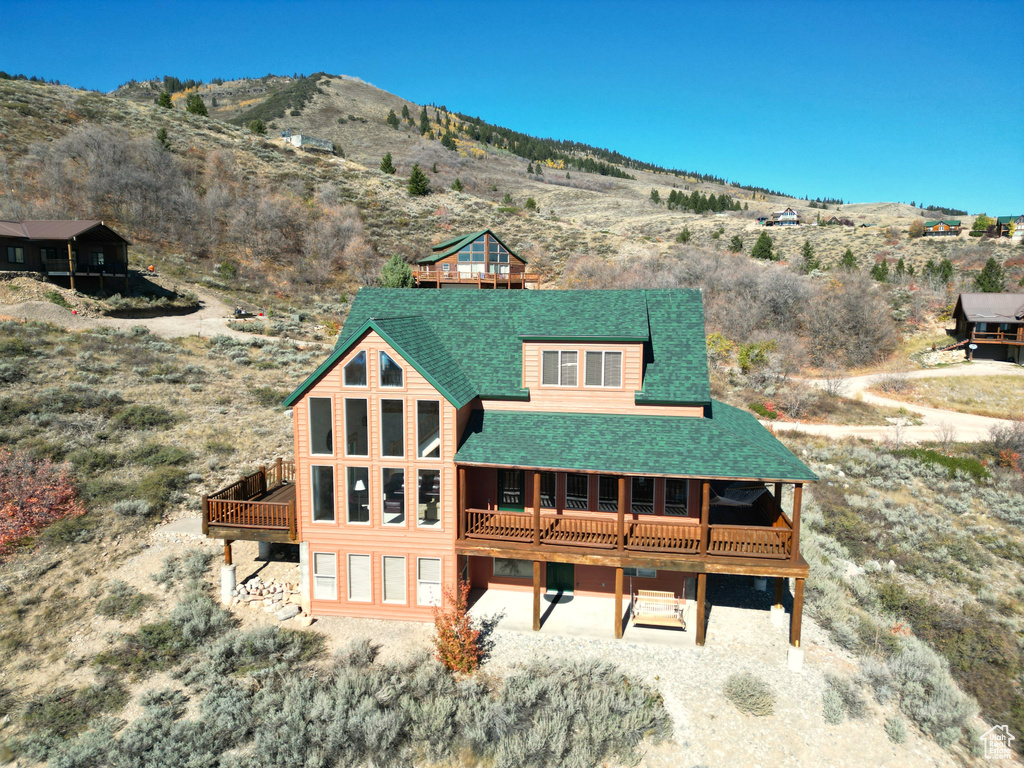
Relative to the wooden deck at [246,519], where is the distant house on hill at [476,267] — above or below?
above

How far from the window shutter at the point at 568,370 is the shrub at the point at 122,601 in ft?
47.1

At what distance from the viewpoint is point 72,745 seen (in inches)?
442

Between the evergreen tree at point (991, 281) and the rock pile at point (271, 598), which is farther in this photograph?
the evergreen tree at point (991, 281)

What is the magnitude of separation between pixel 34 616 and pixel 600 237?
70.7 m

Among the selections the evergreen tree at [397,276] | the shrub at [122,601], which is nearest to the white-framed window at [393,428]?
the shrub at [122,601]

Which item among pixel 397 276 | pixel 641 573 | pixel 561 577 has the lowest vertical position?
pixel 561 577

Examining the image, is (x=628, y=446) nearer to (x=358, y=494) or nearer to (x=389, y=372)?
(x=389, y=372)

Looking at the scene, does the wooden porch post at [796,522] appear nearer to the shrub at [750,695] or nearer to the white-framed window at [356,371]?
the shrub at [750,695]

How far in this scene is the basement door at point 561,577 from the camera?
55.7ft

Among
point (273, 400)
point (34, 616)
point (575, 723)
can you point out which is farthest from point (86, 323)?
point (575, 723)

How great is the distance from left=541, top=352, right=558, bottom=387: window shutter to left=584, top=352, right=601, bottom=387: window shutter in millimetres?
944

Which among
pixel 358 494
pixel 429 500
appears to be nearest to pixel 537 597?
pixel 429 500

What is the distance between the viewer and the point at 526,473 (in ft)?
54.4

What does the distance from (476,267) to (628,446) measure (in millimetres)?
34553
